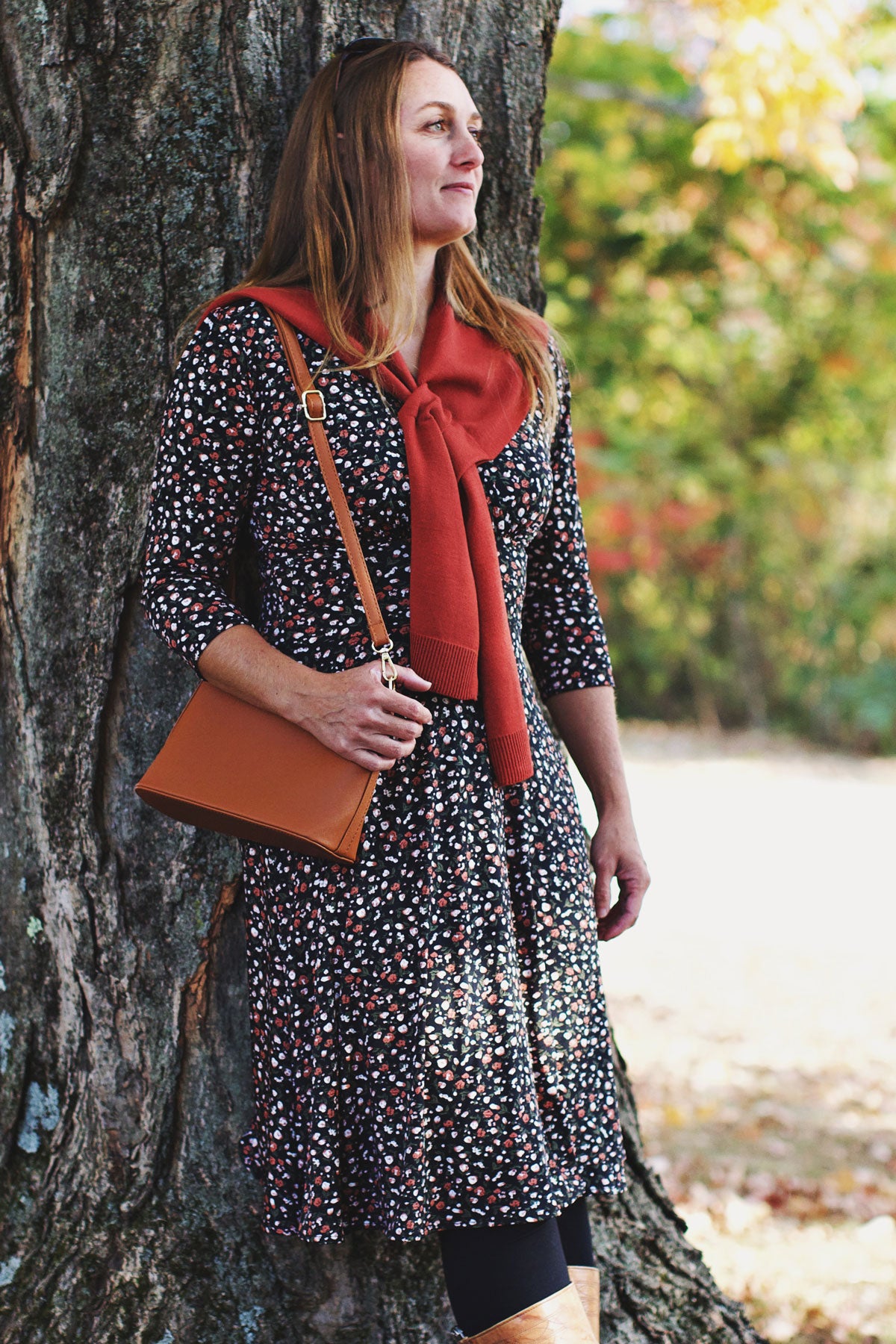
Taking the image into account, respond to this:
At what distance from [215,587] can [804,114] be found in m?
4.53

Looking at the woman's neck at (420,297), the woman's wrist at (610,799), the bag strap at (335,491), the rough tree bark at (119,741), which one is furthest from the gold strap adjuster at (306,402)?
the woman's wrist at (610,799)

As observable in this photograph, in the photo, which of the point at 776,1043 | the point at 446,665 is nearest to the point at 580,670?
the point at 446,665

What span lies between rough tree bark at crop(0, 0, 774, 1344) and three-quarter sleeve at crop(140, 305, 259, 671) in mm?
340

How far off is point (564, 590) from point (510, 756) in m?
0.49

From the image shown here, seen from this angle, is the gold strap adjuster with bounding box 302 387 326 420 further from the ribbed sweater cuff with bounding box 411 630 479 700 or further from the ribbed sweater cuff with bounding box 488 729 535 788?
the ribbed sweater cuff with bounding box 488 729 535 788

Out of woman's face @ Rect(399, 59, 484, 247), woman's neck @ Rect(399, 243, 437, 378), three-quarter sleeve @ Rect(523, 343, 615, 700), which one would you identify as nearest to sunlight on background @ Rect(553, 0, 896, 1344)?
three-quarter sleeve @ Rect(523, 343, 615, 700)

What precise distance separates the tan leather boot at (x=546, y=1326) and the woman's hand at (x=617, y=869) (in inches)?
25.0

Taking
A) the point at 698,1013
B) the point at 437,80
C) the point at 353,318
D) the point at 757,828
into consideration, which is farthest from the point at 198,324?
the point at 757,828

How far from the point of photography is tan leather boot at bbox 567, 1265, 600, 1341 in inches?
87.6

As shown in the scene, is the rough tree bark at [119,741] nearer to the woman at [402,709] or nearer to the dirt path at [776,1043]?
the woman at [402,709]

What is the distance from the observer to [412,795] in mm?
2041

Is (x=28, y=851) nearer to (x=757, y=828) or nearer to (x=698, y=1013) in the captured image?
(x=698, y=1013)

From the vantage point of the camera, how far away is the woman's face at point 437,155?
7.06ft

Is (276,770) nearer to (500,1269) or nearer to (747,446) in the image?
(500,1269)
